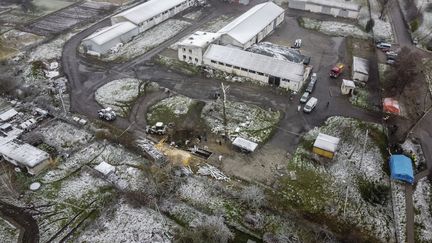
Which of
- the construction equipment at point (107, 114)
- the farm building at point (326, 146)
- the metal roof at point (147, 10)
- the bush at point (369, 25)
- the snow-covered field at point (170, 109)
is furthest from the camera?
the bush at point (369, 25)

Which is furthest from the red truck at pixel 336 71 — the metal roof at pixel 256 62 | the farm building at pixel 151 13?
the farm building at pixel 151 13

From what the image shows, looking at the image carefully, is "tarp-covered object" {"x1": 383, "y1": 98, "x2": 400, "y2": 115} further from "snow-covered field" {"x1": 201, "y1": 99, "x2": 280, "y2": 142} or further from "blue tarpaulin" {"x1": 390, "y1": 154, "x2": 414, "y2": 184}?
"snow-covered field" {"x1": 201, "y1": 99, "x2": 280, "y2": 142}

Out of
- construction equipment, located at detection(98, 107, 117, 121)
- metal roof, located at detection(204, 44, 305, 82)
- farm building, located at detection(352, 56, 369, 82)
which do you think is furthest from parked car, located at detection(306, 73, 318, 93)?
construction equipment, located at detection(98, 107, 117, 121)

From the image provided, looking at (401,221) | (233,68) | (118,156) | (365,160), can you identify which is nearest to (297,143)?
(365,160)

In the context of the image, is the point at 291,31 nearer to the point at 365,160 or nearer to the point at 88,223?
the point at 365,160

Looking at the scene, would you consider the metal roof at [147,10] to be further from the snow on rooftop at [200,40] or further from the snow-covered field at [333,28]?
the snow-covered field at [333,28]

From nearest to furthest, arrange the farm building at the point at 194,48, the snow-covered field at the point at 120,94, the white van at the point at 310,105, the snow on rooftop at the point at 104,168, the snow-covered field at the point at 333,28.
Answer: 1. the snow on rooftop at the point at 104,168
2. the white van at the point at 310,105
3. the snow-covered field at the point at 120,94
4. the farm building at the point at 194,48
5. the snow-covered field at the point at 333,28

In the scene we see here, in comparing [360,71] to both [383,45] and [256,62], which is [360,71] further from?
[256,62]
